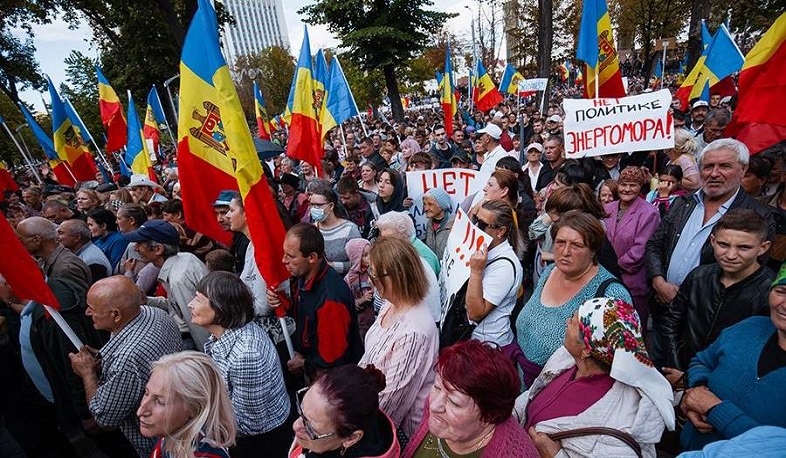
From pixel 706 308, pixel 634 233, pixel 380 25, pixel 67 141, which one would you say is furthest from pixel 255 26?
pixel 706 308

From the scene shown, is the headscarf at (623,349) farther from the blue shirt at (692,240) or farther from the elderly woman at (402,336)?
the blue shirt at (692,240)

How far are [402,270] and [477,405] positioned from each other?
98cm

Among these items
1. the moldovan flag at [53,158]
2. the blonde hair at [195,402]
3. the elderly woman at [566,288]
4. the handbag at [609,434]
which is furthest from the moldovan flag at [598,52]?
the moldovan flag at [53,158]

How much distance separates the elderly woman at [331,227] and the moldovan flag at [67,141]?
7.93 metres

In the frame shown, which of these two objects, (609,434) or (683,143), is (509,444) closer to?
(609,434)

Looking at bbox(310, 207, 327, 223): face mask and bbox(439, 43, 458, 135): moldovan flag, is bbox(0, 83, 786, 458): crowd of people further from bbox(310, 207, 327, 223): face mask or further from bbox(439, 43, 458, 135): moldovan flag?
bbox(439, 43, 458, 135): moldovan flag

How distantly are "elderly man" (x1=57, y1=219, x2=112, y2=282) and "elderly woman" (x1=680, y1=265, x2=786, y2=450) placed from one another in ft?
15.3

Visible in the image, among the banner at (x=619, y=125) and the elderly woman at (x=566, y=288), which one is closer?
the elderly woman at (x=566, y=288)

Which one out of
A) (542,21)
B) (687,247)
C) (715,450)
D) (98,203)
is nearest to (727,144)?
(687,247)

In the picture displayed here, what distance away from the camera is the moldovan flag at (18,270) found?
247 cm

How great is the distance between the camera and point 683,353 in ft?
8.74

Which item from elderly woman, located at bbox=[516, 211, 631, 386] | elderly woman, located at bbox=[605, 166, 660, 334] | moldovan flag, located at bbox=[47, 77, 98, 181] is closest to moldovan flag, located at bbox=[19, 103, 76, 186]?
moldovan flag, located at bbox=[47, 77, 98, 181]

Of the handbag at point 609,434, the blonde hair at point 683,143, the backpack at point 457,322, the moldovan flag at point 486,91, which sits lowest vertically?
the backpack at point 457,322

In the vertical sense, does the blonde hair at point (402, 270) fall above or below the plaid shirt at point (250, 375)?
above
